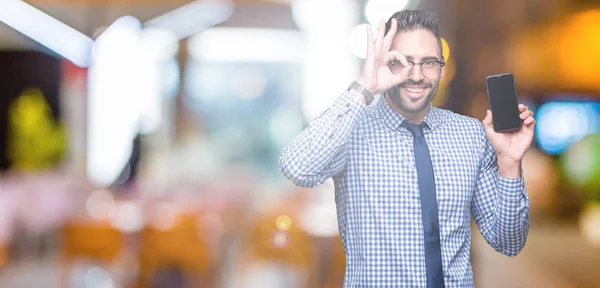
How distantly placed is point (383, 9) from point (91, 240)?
6.28 m

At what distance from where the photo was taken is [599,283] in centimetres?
850

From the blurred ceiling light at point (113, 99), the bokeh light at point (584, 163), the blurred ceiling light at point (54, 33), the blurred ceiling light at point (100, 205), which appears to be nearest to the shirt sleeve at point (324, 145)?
the blurred ceiling light at point (54, 33)

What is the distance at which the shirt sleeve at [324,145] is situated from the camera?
1.02 m

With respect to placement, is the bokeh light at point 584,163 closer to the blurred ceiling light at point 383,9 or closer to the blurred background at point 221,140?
the blurred background at point 221,140

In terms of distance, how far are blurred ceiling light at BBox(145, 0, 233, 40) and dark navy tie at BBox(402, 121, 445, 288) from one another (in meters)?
7.76

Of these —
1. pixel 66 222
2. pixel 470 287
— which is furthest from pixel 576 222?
pixel 470 287

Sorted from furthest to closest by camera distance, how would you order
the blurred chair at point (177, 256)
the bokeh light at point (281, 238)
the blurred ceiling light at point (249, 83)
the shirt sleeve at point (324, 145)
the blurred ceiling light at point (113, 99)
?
1. the blurred ceiling light at point (249, 83)
2. the blurred ceiling light at point (113, 99)
3. the blurred chair at point (177, 256)
4. the bokeh light at point (281, 238)
5. the shirt sleeve at point (324, 145)

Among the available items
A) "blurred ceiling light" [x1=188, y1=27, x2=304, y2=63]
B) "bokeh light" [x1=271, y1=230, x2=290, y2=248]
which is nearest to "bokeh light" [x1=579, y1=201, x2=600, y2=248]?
"blurred ceiling light" [x1=188, y1=27, x2=304, y2=63]

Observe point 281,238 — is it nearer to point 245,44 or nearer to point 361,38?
point 361,38

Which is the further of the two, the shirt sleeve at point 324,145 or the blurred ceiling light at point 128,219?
the blurred ceiling light at point 128,219

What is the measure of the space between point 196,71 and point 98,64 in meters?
3.60

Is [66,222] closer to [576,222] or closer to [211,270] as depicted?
[211,270]

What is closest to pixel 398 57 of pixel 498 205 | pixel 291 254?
pixel 498 205

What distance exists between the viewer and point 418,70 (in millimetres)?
1041
